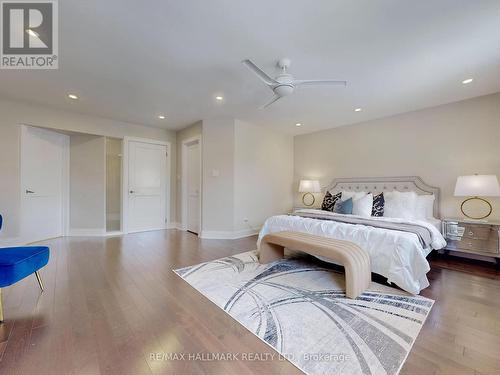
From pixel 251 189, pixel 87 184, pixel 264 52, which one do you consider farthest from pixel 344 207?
pixel 87 184

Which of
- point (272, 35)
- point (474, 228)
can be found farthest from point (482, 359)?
point (272, 35)

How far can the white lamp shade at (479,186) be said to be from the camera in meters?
2.92

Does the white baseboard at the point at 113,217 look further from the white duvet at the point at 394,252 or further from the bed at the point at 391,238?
the white duvet at the point at 394,252

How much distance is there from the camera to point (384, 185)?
4.32 meters

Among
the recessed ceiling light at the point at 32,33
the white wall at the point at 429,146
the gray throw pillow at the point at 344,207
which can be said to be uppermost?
the recessed ceiling light at the point at 32,33

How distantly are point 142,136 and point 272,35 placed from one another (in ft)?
13.6

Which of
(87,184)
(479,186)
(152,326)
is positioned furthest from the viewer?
(87,184)

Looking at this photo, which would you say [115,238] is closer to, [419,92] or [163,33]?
[163,33]

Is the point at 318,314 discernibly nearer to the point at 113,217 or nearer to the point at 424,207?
the point at 424,207

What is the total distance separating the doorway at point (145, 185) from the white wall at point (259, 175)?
2075mm

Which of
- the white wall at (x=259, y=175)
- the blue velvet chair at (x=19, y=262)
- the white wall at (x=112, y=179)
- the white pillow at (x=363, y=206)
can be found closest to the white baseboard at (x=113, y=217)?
the white wall at (x=112, y=179)

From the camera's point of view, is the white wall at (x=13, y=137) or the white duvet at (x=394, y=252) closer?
the white duvet at (x=394, y=252)

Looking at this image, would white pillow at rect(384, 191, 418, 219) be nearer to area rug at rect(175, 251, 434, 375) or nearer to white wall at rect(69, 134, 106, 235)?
area rug at rect(175, 251, 434, 375)

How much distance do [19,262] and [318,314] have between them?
2.56 metres
